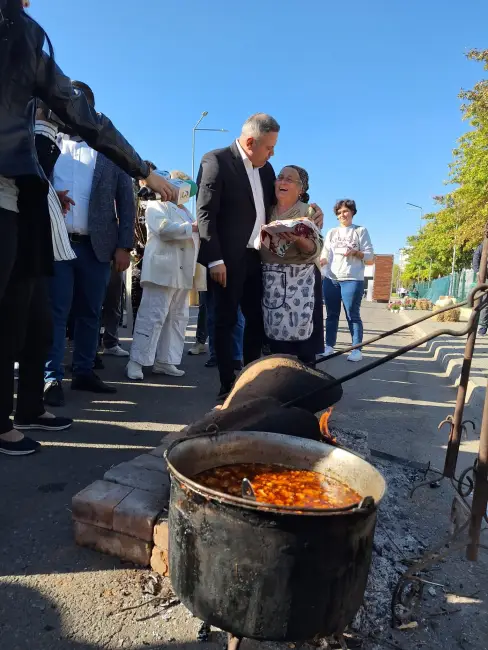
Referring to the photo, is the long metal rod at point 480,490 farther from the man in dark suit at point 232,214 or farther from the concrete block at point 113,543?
the man in dark suit at point 232,214

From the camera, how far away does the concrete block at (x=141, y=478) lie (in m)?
2.06

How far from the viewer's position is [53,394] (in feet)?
12.3

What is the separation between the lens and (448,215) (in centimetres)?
2958

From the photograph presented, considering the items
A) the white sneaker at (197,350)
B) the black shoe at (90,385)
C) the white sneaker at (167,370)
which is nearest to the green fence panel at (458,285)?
the white sneaker at (197,350)

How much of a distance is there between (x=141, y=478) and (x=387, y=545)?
1.11m

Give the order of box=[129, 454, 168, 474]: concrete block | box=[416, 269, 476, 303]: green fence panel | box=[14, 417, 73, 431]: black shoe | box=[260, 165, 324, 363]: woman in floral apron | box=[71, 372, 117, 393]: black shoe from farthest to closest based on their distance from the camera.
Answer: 1. box=[416, 269, 476, 303]: green fence panel
2. box=[71, 372, 117, 393]: black shoe
3. box=[260, 165, 324, 363]: woman in floral apron
4. box=[14, 417, 73, 431]: black shoe
5. box=[129, 454, 168, 474]: concrete block

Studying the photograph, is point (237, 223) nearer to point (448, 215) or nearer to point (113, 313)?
point (113, 313)

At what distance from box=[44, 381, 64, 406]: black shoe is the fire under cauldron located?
264 centimetres

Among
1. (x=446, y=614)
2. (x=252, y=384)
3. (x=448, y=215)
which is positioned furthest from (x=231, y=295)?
(x=448, y=215)

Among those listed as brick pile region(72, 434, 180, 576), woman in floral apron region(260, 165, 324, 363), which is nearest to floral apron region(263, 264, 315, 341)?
woman in floral apron region(260, 165, 324, 363)

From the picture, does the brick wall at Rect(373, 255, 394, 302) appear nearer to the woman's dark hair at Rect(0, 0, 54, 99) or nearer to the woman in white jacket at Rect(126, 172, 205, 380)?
the woman in white jacket at Rect(126, 172, 205, 380)

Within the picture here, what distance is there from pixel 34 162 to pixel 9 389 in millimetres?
1277

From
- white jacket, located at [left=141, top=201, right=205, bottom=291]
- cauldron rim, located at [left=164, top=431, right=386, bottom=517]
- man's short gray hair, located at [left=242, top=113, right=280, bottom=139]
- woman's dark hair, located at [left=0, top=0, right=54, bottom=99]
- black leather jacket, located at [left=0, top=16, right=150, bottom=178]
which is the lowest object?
cauldron rim, located at [left=164, top=431, right=386, bottom=517]

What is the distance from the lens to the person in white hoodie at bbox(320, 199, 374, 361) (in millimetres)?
6531
